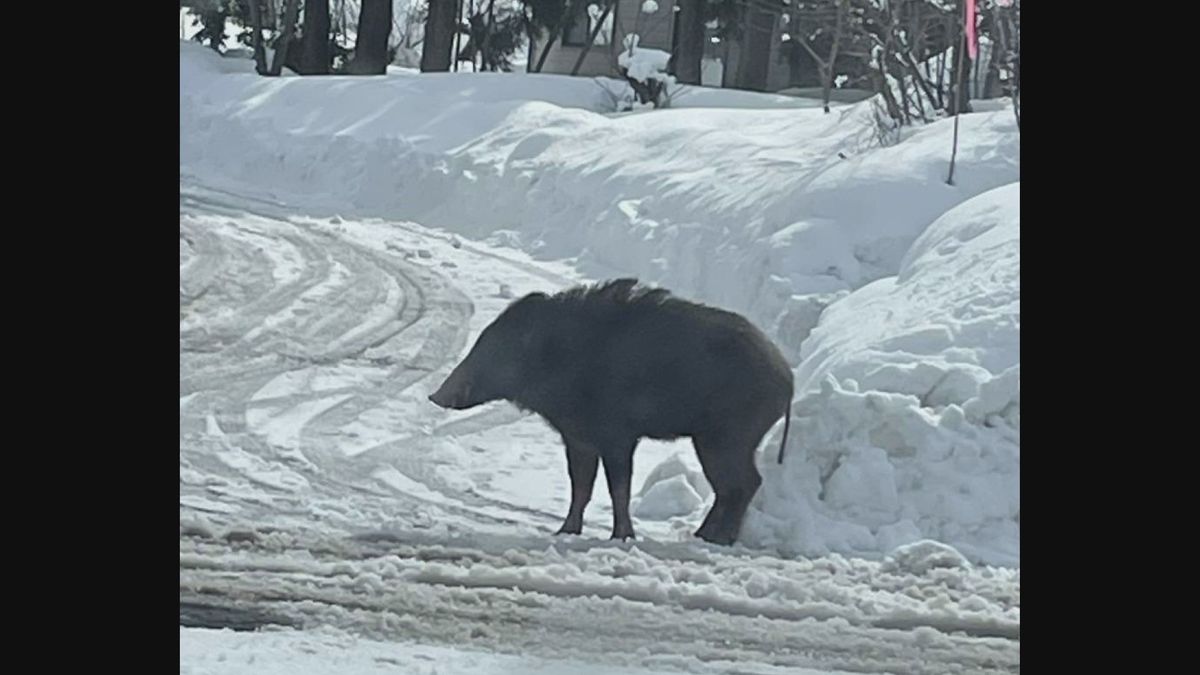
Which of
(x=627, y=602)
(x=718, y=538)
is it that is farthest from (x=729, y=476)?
(x=627, y=602)

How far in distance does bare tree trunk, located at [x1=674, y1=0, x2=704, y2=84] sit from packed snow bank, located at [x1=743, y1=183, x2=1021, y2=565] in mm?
21414

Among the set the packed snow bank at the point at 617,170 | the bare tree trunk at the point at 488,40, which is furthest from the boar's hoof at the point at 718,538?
the bare tree trunk at the point at 488,40

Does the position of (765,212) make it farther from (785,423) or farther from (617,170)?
(785,423)

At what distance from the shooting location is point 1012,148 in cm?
1291

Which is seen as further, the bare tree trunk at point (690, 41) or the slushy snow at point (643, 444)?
the bare tree trunk at point (690, 41)

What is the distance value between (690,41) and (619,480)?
76.9 feet

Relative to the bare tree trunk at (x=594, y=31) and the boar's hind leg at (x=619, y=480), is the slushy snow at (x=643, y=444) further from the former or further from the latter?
the bare tree trunk at (x=594, y=31)

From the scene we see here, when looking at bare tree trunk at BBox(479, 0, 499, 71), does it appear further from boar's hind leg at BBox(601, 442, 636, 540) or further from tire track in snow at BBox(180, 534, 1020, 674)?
tire track in snow at BBox(180, 534, 1020, 674)

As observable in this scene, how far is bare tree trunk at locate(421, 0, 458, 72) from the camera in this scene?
97.0ft

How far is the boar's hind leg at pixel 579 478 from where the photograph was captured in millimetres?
7316
